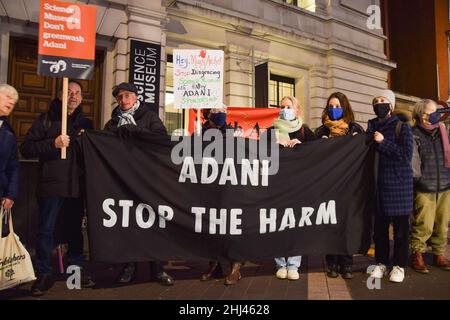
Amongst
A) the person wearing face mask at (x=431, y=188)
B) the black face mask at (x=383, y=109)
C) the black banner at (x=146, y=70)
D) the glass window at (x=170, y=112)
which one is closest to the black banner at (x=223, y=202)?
the black face mask at (x=383, y=109)

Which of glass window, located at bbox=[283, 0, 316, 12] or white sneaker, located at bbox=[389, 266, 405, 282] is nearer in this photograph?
white sneaker, located at bbox=[389, 266, 405, 282]

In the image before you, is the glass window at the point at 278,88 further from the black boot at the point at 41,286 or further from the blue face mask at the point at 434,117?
the black boot at the point at 41,286

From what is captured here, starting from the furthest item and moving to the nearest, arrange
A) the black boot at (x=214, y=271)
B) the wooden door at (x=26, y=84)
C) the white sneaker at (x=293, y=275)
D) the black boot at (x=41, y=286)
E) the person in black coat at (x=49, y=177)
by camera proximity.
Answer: the wooden door at (x=26, y=84), the black boot at (x=214, y=271), the white sneaker at (x=293, y=275), the person in black coat at (x=49, y=177), the black boot at (x=41, y=286)

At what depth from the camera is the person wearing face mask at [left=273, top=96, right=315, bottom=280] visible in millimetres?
4348

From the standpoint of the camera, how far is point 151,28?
9164mm

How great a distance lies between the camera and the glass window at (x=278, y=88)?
41.3 ft

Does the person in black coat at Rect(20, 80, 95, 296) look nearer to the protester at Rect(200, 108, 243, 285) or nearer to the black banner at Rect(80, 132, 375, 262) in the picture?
the black banner at Rect(80, 132, 375, 262)

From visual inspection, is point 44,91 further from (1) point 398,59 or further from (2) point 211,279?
(1) point 398,59

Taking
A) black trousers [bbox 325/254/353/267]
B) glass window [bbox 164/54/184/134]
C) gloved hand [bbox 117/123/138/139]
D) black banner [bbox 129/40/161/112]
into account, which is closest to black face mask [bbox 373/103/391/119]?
black trousers [bbox 325/254/353/267]

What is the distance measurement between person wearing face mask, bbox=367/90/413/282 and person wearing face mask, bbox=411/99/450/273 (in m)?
0.70

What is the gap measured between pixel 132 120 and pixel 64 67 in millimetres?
926

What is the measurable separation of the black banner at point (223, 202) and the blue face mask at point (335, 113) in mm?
301

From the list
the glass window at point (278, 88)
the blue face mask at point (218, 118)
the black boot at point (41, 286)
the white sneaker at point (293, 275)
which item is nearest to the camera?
the black boot at point (41, 286)

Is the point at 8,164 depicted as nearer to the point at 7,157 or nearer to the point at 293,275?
the point at 7,157
